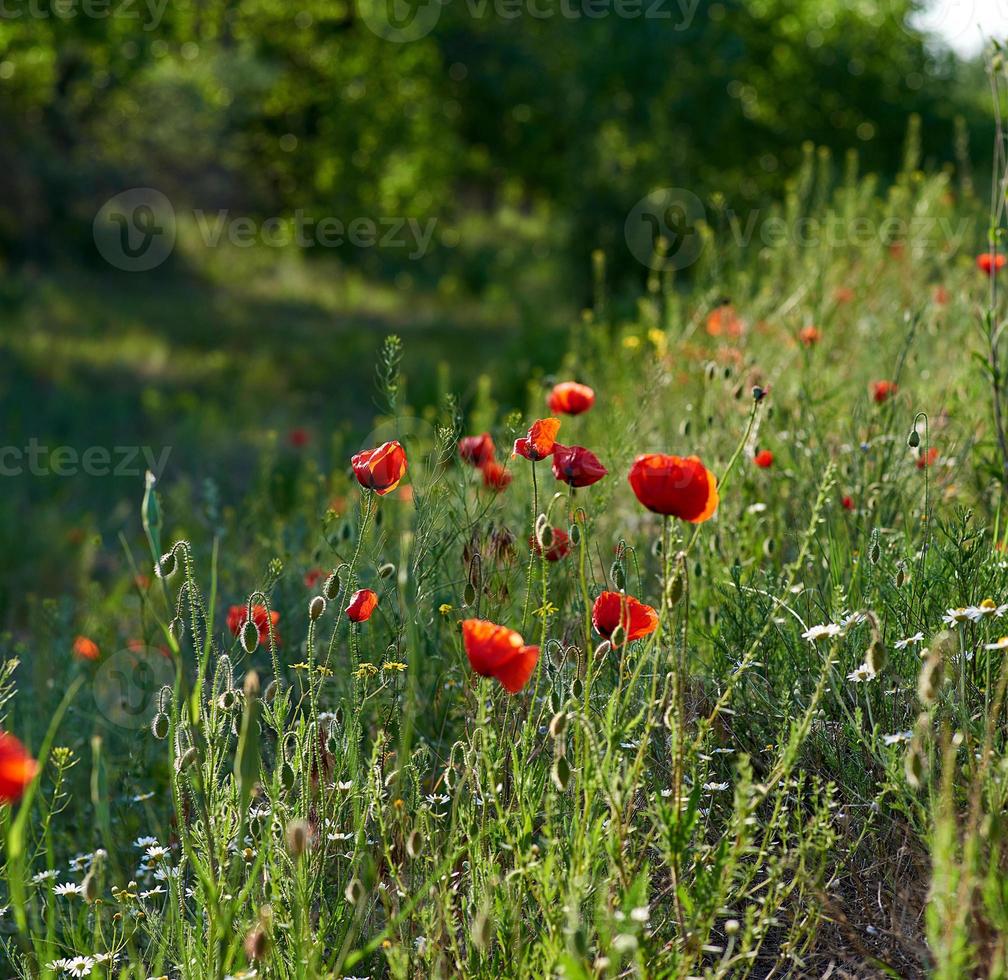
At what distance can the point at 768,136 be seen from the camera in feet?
48.8

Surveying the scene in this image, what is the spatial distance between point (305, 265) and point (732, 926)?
14.9 meters

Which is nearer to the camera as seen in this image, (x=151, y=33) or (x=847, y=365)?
(x=847, y=365)

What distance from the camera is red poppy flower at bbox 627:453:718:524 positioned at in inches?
58.2

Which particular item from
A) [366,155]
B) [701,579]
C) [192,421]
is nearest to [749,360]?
[701,579]

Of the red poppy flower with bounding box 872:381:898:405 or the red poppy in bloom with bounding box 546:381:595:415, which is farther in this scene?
the red poppy flower with bounding box 872:381:898:405

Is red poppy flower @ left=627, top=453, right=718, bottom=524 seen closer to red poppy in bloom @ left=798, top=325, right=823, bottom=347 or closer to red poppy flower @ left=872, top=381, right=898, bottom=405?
red poppy flower @ left=872, top=381, right=898, bottom=405

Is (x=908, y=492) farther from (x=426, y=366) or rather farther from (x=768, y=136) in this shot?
(x=768, y=136)

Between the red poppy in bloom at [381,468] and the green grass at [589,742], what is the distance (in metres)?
0.09

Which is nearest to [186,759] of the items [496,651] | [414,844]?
[414,844]

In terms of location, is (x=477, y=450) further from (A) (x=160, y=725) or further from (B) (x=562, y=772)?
(B) (x=562, y=772)

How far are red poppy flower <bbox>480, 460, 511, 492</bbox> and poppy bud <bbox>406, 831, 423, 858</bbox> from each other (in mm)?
771

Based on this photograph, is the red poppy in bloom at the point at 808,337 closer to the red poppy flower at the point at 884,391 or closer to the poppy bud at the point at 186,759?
the red poppy flower at the point at 884,391

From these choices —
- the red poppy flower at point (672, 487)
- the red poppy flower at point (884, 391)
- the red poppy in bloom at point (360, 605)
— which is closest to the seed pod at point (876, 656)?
the red poppy flower at point (672, 487)

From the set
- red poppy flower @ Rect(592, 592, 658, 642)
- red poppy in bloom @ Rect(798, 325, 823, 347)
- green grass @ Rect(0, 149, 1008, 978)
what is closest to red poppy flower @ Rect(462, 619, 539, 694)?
green grass @ Rect(0, 149, 1008, 978)
